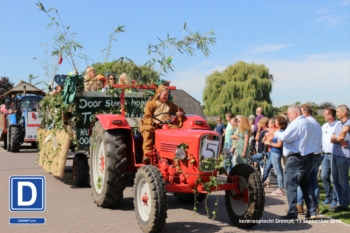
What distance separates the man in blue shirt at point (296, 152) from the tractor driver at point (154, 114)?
1.67m

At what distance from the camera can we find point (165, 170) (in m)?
6.83

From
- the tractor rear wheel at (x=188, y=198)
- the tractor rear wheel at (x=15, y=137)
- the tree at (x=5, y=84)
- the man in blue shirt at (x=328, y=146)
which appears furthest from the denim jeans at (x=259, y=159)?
the tree at (x=5, y=84)

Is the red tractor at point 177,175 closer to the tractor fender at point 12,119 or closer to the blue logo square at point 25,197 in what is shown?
the blue logo square at point 25,197

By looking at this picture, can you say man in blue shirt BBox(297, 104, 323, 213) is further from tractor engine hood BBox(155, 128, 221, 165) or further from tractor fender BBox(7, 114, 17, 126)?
tractor fender BBox(7, 114, 17, 126)

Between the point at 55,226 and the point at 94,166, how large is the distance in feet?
6.41

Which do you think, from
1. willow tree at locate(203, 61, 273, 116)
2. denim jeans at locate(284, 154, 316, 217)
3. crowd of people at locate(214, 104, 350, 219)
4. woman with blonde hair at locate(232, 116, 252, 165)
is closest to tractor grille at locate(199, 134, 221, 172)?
crowd of people at locate(214, 104, 350, 219)

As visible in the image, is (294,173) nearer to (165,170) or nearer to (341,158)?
(341,158)

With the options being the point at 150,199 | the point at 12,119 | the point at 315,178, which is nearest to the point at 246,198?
the point at 150,199

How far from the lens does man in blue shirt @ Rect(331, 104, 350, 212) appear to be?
7.82 m

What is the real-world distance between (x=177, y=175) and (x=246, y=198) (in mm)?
1015

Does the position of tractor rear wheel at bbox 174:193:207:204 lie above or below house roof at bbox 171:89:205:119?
below

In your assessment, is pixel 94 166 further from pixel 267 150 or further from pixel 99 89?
pixel 267 150

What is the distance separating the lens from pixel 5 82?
146 feet

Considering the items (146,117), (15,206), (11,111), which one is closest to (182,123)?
(146,117)
